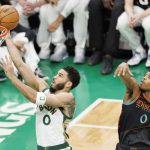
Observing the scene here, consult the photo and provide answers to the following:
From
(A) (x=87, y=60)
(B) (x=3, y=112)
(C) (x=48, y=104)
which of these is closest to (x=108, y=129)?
(B) (x=3, y=112)

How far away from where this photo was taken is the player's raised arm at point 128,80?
4.65 metres

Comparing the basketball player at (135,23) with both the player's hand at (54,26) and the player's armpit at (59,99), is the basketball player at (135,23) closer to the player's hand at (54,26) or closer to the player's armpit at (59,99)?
the player's hand at (54,26)

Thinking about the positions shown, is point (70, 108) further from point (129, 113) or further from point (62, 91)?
point (129, 113)

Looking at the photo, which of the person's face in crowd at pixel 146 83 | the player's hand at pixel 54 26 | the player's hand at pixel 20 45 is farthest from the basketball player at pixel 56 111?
the player's hand at pixel 54 26

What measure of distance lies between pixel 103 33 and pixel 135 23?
0.82 metres

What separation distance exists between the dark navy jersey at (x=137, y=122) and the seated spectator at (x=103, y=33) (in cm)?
332

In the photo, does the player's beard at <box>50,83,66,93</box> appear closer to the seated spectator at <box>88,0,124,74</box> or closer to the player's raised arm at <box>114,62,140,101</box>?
the player's raised arm at <box>114,62,140,101</box>

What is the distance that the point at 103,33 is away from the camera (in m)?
8.86

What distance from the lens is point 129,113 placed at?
5.11 metres

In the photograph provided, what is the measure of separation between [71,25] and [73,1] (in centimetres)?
66

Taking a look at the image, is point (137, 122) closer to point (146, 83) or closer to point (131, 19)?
point (146, 83)

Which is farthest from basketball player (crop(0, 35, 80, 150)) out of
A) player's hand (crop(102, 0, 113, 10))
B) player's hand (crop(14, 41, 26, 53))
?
player's hand (crop(102, 0, 113, 10))

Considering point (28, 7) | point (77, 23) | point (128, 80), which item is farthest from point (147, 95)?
point (28, 7)

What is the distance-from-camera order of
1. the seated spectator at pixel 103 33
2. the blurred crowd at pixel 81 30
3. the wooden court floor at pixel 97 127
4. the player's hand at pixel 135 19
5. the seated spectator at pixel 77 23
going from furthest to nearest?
1. the seated spectator at pixel 77 23
2. the seated spectator at pixel 103 33
3. the blurred crowd at pixel 81 30
4. the player's hand at pixel 135 19
5. the wooden court floor at pixel 97 127
